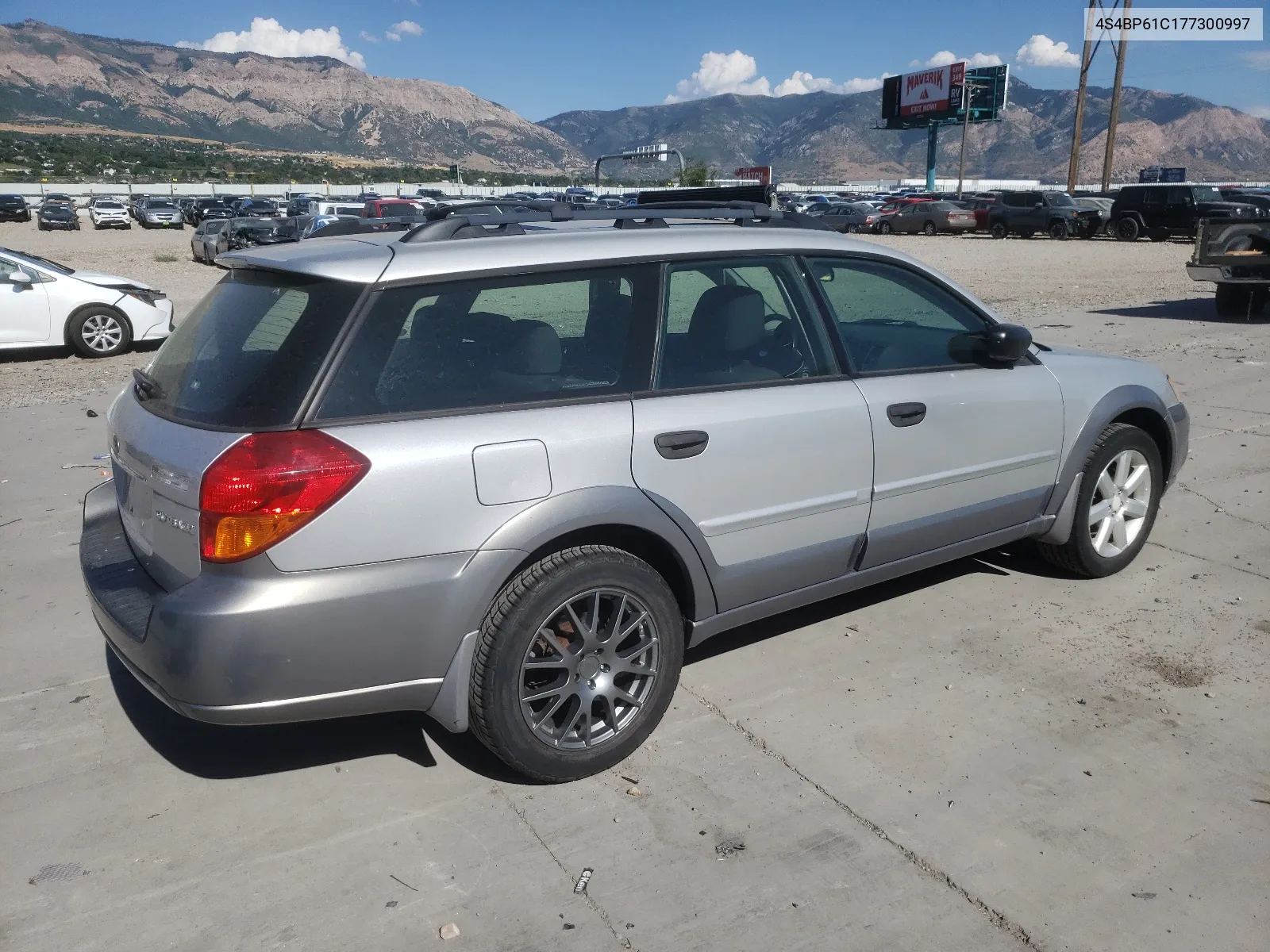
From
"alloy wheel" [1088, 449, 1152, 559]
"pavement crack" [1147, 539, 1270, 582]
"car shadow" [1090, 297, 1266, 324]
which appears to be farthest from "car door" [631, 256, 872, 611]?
"car shadow" [1090, 297, 1266, 324]

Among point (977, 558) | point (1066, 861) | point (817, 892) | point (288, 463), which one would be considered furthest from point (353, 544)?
point (977, 558)

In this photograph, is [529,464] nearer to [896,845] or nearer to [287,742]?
[287,742]

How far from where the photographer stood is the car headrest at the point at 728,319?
3.67m

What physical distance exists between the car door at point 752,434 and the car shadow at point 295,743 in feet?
3.51

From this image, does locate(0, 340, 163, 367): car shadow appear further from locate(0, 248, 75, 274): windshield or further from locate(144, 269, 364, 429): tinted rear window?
locate(144, 269, 364, 429): tinted rear window

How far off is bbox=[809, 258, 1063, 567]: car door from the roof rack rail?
0.39m

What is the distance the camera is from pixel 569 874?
2.89 m

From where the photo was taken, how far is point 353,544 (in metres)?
2.82

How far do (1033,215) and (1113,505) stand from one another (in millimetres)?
34477

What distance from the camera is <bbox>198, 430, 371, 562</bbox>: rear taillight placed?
108 inches

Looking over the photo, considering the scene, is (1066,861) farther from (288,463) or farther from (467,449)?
(288,463)

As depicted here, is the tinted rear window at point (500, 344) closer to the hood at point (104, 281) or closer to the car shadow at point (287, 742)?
the car shadow at point (287, 742)

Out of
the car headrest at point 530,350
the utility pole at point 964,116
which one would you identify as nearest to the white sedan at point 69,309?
the car headrest at point 530,350

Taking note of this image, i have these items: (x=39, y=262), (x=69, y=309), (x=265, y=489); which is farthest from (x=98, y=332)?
(x=265, y=489)
